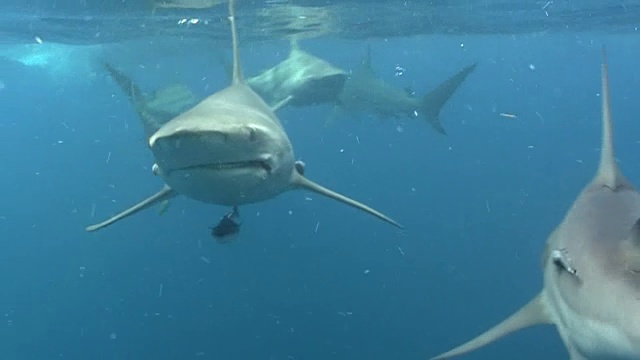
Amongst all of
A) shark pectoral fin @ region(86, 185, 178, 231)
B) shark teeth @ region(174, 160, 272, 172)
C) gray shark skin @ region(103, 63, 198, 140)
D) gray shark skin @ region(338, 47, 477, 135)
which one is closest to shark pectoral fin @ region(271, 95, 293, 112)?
gray shark skin @ region(338, 47, 477, 135)

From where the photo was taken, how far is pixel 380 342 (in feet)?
51.8

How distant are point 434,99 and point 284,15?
927cm

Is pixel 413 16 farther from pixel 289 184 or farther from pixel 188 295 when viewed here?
pixel 289 184

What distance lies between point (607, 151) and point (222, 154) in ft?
7.55

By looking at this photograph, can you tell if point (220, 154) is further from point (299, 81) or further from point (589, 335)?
point (299, 81)

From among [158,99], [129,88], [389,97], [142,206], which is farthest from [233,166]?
[389,97]

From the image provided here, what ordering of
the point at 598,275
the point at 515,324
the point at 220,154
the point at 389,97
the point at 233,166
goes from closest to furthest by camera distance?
the point at 598,275
the point at 515,324
the point at 220,154
the point at 233,166
the point at 389,97

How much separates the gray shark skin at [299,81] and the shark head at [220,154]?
1022 centimetres

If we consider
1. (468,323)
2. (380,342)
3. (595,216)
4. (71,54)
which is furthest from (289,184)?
(71,54)

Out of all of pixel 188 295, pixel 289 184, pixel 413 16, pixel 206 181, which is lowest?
pixel 188 295

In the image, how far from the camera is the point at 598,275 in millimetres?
2492

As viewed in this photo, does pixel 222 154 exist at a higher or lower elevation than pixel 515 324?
higher

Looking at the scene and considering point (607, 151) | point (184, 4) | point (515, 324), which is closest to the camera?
point (607, 151)

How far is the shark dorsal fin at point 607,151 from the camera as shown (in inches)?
128
